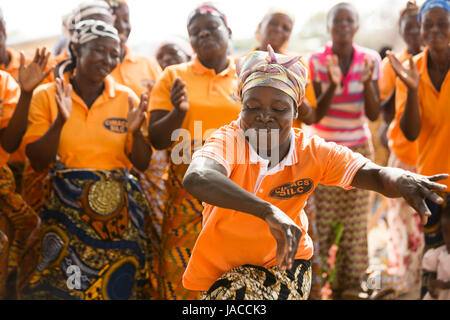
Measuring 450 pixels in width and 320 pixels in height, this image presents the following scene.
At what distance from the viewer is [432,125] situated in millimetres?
4957

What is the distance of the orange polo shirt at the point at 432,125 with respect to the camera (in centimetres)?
485

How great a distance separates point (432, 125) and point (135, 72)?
→ 8.79 feet

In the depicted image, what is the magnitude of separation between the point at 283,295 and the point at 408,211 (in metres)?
3.34

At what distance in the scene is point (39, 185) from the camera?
4812 millimetres

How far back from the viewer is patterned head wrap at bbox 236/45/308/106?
117 inches

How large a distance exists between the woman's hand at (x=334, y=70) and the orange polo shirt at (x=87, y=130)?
1.95m

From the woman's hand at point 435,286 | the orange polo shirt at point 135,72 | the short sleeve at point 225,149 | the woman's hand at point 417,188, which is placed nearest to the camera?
the woman's hand at point 417,188

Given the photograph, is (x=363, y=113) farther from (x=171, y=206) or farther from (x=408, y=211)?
(x=171, y=206)

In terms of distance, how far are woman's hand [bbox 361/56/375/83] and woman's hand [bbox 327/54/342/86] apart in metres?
0.21

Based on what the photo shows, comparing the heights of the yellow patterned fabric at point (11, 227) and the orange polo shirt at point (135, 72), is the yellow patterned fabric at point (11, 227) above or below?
below

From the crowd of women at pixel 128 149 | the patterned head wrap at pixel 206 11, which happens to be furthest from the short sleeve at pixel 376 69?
the patterned head wrap at pixel 206 11

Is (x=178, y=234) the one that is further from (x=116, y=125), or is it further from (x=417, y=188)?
(x=417, y=188)

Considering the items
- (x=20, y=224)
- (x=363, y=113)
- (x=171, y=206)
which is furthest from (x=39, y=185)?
(x=363, y=113)

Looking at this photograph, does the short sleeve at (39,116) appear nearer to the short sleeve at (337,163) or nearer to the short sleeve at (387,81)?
the short sleeve at (337,163)
